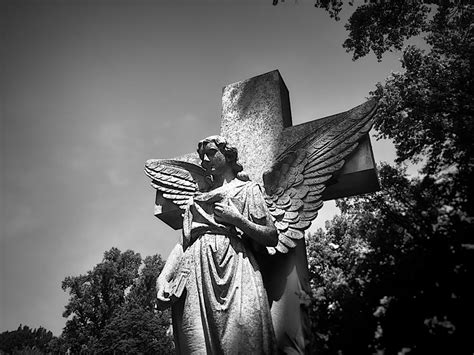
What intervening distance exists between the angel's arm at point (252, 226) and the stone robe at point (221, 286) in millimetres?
96

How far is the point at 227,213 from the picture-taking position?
140 inches

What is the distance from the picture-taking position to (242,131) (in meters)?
4.90

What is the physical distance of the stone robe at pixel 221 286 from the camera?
3119 mm

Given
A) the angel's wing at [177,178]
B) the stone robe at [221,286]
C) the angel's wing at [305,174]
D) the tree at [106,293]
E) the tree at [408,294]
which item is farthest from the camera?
the tree at [106,293]

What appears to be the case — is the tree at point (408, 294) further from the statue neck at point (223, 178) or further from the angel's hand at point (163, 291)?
the statue neck at point (223, 178)

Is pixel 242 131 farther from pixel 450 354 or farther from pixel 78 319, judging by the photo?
pixel 78 319

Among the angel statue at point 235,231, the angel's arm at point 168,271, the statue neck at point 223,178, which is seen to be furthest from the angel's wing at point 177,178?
the angel's arm at point 168,271

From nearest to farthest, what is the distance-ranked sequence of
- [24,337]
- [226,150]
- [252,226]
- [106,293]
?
[252,226] < [226,150] < [106,293] < [24,337]

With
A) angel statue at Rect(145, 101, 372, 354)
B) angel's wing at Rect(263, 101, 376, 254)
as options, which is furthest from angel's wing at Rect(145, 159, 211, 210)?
angel's wing at Rect(263, 101, 376, 254)

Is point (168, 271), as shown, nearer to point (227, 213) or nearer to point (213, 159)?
point (227, 213)

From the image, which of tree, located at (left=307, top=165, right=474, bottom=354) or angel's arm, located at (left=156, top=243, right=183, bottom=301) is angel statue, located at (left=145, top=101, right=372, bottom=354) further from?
tree, located at (left=307, top=165, right=474, bottom=354)

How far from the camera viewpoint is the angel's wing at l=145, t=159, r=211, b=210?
179 inches

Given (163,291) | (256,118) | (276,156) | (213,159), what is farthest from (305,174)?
(163,291)

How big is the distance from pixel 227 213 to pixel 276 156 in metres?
1.19
